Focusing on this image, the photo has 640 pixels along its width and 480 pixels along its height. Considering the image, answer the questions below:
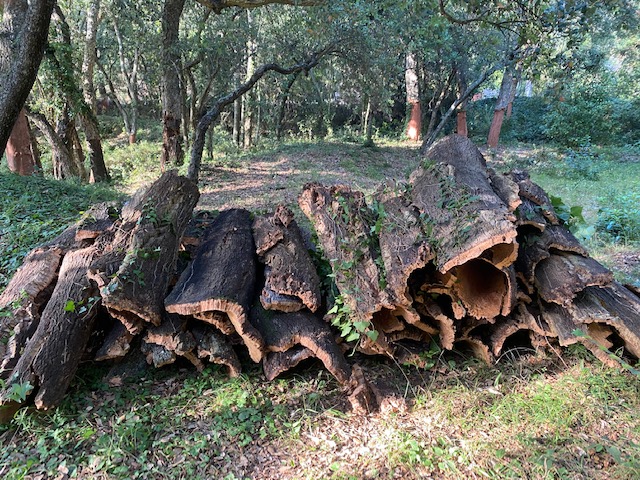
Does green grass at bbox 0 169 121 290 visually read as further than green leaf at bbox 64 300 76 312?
Yes

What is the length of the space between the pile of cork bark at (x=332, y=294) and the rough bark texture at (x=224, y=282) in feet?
0.04

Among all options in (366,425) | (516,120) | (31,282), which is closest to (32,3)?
(31,282)

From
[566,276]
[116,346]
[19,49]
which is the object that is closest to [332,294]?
[116,346]

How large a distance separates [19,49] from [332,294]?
401 centimetres

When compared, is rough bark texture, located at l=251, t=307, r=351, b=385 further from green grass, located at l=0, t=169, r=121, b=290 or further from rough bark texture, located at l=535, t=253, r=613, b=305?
green grass, located at l=0, t=169, r=121, b=290

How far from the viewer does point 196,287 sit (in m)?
3.07

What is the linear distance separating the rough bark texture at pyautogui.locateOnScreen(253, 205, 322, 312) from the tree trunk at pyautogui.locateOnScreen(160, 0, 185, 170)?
6.32 meters

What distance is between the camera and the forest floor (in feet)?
8.07

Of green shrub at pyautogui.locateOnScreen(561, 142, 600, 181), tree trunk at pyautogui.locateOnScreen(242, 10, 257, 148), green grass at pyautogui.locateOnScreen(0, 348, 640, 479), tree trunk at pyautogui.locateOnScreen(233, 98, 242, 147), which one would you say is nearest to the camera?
green grass at pyautogui.locateOnScreen(0, 348, 640, 479)

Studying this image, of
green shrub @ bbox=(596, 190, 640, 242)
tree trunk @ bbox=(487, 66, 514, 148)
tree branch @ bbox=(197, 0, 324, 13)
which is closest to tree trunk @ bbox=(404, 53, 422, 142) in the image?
tree trunk @ bbox=(487, 66, 514, 148)

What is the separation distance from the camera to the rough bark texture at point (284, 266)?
319cm

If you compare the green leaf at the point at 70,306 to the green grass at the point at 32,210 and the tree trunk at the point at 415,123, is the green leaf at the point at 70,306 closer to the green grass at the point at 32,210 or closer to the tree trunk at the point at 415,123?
the green grass at the point at 32,210

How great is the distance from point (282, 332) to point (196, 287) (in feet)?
2.29

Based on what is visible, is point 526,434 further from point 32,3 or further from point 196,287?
point 32,3
